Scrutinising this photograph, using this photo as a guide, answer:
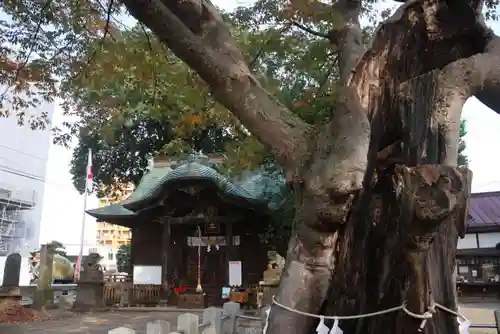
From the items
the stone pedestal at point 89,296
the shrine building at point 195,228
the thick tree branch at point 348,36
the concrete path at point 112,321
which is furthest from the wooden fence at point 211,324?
the stone pedestal at point 89,296

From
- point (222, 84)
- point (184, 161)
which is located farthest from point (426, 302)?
point (184, 161)

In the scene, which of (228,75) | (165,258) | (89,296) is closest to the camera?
(228,75)

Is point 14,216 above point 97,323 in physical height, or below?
above

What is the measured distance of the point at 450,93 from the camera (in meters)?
3.80

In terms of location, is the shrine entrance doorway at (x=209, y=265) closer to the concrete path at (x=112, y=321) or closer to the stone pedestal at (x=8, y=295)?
the concrete path at (x=112, y=321)

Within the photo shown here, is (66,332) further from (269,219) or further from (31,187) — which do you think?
(31,187)

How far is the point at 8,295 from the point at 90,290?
12.2 feet

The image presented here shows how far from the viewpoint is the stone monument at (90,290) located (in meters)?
16.0

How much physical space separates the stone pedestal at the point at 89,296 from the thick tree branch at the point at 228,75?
45.5 feet

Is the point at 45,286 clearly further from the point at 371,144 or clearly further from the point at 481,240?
the point at 481,240

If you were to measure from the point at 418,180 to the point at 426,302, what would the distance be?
85cm

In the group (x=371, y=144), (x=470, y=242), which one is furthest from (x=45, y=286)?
(x=470, y=242)

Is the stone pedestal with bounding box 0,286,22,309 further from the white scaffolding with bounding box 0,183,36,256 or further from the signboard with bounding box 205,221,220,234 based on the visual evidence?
the white scaffolding with bounding box 0,183,36,256

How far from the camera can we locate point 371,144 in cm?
411
